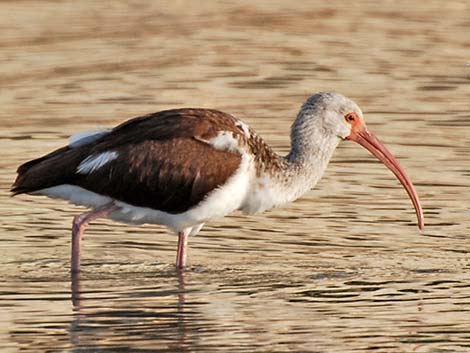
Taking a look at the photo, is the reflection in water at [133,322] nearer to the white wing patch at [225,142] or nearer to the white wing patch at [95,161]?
the white wing patch at [95,161]

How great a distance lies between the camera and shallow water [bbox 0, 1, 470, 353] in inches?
486

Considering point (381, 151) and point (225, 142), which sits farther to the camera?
point (381, 151)

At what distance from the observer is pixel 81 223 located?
14.5 metres

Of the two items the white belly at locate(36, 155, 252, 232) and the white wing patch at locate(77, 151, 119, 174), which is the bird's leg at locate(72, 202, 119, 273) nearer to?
the white belly at locate(36, 155, 252, 232)

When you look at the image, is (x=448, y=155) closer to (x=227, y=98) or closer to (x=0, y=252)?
(x=227, y=98)

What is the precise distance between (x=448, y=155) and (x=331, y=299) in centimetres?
575

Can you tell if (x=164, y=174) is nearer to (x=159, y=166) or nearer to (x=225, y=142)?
(x=159, y=166)

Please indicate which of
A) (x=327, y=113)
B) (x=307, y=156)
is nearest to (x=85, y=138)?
(x=307, y=156)

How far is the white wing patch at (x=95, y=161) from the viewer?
46.8 ft

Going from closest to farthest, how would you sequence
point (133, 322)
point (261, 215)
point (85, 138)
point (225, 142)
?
point (133, 322), point (225, 142), point (85, 138), point (261, 215)

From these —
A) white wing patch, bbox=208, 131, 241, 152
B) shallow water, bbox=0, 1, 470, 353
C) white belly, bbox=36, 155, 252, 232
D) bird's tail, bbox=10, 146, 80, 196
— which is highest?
white wing patch, bbox=208, 131, 241, 152

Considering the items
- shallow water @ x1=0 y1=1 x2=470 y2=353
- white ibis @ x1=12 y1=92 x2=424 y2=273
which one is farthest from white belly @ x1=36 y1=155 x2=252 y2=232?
shallow water @ x1=0 y1=1 x2=470 y2=353

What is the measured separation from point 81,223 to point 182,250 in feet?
2.67

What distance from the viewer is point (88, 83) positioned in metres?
22.9
